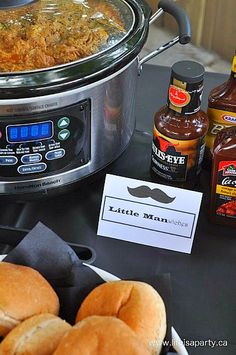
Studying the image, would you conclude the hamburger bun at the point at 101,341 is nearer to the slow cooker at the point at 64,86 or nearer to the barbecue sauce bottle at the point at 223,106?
the slow cooker at the point at 64,86

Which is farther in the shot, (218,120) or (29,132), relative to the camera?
(218,120)

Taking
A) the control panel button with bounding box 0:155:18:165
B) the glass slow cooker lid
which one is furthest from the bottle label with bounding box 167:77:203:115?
the control panel button with bounding box 0:155:18:165

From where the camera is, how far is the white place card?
808mm

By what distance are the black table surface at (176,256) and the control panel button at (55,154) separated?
0.10 meters

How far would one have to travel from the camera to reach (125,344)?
0.53m

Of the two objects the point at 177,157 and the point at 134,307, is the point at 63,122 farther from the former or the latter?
the point at 134,307

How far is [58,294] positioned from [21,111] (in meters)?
0.26

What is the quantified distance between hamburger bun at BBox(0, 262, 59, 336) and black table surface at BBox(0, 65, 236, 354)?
0.18 meters

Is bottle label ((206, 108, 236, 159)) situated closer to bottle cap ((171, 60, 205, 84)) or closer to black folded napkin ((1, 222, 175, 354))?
bottle cap ((171, 60, 205, 84))

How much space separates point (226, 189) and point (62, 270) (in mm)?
289

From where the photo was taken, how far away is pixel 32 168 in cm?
83

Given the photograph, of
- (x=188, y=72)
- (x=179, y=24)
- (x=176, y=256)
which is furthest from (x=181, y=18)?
(x=176, y=256)

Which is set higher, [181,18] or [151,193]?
[181,18]

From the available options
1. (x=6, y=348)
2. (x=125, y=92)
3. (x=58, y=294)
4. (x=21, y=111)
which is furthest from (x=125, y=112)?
(x=6, y=348)
